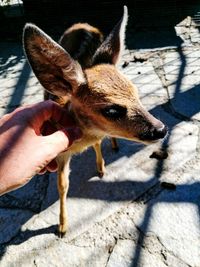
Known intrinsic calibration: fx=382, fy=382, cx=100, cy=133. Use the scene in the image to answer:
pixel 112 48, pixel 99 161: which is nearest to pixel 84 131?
A: pixel 112 48

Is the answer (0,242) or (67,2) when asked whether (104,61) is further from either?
(67,2)

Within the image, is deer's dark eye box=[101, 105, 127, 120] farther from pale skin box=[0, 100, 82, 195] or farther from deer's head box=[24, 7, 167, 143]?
pale skin box=[0, 100, 82, 195]

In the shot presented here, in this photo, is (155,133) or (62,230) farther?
(62,230)

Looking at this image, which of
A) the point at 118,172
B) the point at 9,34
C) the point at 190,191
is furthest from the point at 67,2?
the point at 190,191

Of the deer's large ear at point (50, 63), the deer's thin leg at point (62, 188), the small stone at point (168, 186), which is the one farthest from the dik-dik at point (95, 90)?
the small stone at point (168, 186)

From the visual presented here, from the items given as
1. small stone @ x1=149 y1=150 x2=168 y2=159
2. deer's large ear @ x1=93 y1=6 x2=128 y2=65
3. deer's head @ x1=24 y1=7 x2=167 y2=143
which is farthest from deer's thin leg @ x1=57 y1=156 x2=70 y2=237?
small stone @ x1=149 y1=150 x2=168 y2=159

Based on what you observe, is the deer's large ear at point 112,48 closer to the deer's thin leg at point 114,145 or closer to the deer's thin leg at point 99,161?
the deer's thin leg at point 99,161

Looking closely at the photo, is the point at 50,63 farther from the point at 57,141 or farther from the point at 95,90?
the point at 57,141
